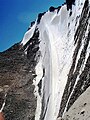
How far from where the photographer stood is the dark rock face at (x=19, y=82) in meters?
22.1

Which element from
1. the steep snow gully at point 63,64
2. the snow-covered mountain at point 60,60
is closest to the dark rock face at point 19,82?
the snow-covered mountain at point 60,60

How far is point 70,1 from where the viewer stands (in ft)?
112

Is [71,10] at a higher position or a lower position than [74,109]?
higher

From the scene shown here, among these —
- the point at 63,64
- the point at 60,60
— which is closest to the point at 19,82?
the point at 60,60

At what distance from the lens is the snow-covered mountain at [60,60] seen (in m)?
16.1

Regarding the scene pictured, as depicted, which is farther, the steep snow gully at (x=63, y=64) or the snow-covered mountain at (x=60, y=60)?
the snow-covered mountain at (x=60, y=60)

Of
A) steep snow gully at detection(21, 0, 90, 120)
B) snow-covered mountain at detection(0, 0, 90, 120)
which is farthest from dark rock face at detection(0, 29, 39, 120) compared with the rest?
steep snow gully at detection(21, 0, 90, 120)

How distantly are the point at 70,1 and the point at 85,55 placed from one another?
61.5ft

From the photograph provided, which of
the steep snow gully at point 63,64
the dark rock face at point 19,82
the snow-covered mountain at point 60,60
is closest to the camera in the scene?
the steep snow gully at point 63,64

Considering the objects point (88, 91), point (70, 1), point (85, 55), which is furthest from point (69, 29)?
point (88, 91)

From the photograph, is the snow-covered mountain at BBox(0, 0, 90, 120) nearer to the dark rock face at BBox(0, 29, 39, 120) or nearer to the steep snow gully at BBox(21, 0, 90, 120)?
the steep snow gully at BBox(21, 0, 90, 120)

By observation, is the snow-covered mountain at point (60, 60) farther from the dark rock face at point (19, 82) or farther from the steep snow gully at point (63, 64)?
the dark rock face at point (19, 82)

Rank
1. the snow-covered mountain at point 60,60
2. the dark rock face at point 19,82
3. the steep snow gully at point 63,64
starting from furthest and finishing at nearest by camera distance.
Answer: the dark rock face at point 19,82 → the snow-covered mountain at point 60,60 → the steep snow gully at point 63,64

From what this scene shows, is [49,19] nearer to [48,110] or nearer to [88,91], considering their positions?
[48,110]
